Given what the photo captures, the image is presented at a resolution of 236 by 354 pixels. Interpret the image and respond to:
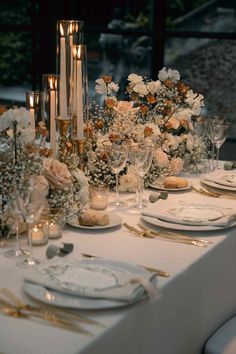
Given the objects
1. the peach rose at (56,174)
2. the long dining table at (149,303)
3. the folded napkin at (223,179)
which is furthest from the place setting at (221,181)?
the peach rose at (56,174)

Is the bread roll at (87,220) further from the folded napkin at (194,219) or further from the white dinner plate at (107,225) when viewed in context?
the folded napkin at (194,219)

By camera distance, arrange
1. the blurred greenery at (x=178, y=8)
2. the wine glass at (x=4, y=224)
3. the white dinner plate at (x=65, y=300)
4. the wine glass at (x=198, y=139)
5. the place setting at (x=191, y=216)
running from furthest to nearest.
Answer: the blurred greenery at (x=178, y=8) → the wine glass at (x=198, y=139) → the place setting at (x=191, y=216) → the wine glass at (x=4, y=224) → the white dinner plate at (x=65, y=300)

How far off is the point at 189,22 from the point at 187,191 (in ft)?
8.66

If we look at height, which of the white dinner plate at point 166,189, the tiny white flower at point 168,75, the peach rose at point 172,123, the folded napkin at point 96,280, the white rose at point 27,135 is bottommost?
the folded napkin at point 96,280

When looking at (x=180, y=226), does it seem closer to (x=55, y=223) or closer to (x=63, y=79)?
(x=55, y=223)

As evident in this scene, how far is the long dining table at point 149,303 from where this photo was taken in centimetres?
153

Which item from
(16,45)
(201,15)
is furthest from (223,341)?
(16,45)

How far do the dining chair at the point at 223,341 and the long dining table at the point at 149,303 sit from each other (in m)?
0.02

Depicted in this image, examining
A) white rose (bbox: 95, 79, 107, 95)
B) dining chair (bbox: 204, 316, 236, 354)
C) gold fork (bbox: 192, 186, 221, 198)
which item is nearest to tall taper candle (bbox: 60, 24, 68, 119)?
white rose (bbox: 95, 79, 107, 95)

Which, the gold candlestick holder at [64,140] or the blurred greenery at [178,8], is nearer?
the gold candlestick holder at [64,140]

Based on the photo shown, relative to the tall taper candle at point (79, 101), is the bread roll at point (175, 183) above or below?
below

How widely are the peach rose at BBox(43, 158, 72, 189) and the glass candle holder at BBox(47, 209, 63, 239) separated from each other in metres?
0.09

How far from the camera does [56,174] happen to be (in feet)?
7.27

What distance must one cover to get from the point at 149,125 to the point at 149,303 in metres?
1.21
